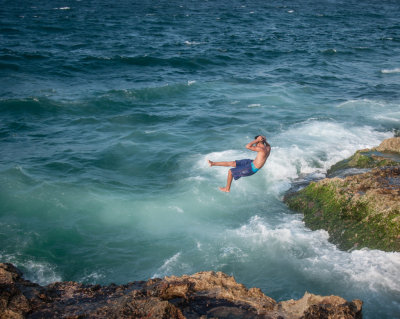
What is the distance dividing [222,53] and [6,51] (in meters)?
16.8

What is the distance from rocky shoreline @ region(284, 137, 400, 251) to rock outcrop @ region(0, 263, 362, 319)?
142 inches

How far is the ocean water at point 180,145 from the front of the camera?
9.30 meters

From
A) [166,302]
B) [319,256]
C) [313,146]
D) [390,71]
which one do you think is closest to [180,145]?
[313,146]

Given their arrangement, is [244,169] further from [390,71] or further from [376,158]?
[390,71]

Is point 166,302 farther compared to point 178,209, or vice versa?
point 178,209

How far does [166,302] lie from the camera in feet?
17.6

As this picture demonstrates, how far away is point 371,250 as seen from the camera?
8633 millimetres

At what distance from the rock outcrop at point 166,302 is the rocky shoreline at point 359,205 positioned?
361cm

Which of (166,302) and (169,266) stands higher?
(166,302)

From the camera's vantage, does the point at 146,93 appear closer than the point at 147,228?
No

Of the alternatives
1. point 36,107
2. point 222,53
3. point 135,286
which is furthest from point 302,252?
point 222,53

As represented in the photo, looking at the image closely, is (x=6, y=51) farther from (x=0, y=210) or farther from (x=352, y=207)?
(x=352, y=207)

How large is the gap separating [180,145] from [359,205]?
9106mm

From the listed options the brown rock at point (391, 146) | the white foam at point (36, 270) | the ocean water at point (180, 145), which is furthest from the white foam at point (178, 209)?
the brown rock at point (391, 146)
